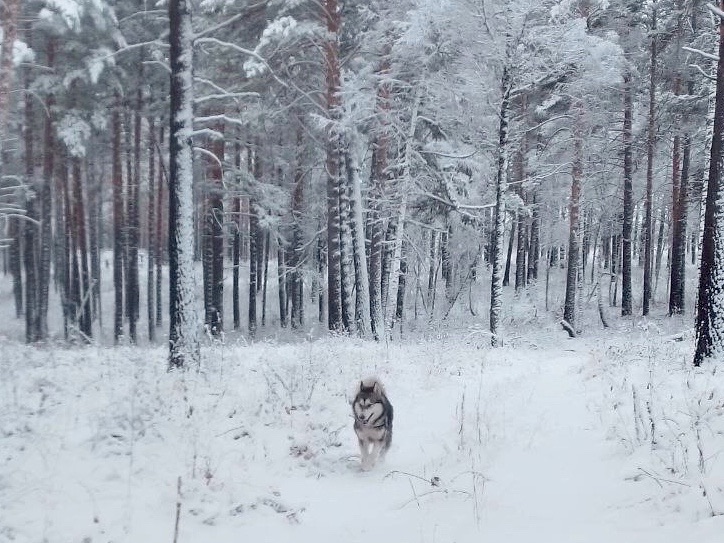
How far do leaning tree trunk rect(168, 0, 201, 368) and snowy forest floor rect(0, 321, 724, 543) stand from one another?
74 centimetres

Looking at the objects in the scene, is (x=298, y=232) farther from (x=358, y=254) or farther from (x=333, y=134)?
(x=333, y=134)

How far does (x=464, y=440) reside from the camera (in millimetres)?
6699

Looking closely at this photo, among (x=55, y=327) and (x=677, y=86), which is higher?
(x=677, y=86)

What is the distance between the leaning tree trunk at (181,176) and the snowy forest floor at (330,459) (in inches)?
29.3

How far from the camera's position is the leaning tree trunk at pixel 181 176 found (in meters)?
9.05

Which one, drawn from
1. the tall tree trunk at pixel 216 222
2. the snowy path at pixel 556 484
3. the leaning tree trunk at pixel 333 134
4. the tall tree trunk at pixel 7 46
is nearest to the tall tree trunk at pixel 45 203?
the tall tree trunk at pixel 216 222

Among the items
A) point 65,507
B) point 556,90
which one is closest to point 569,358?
point 556,90

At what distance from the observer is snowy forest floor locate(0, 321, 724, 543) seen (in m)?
4.42

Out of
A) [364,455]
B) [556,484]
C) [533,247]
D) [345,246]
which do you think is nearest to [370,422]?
[364,455]

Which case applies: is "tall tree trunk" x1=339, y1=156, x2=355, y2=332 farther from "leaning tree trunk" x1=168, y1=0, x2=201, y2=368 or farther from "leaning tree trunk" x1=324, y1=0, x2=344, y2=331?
"leaning tree trunk" x1=168, y1=0, x2=201, y2=368

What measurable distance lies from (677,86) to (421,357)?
645 inches

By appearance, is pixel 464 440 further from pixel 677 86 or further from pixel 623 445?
pixel 677 86

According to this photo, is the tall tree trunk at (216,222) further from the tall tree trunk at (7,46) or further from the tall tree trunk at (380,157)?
the tall tree trunk at (7,46)

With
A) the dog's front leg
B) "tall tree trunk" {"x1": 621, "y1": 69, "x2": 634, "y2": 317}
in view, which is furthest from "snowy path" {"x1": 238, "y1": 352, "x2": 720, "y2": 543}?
"tall tree trunk" {"x1": 621, "y1": 69, "x2": 634, "y2": 317}
